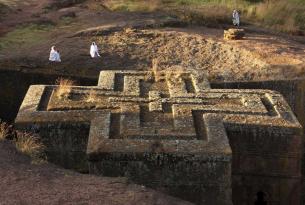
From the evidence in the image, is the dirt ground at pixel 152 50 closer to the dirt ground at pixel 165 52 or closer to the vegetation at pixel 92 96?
the dirt ground at pixel 165 52

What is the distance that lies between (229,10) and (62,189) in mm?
14599

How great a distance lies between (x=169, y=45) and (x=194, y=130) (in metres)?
6.81

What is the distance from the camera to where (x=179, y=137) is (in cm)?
744

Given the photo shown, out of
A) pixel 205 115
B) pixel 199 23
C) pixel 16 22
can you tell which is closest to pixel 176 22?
pixel 199 23

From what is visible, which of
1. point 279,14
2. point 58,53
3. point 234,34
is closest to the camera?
point 58,53

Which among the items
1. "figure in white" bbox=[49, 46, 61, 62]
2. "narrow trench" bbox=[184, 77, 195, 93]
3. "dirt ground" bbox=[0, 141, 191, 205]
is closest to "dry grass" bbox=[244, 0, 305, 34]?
"narrow trench" bbox=[184, 77, 195, 93]

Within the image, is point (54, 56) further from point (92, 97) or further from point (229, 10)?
point (229, 10)

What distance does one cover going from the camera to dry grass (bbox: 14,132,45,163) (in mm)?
6918

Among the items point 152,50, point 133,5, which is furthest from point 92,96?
point 133,5

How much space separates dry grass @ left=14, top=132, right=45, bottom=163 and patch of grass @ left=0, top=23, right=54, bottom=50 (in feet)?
24.6

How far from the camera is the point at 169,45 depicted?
14.2 metres

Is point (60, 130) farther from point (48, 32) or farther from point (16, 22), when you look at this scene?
point (16, 22)

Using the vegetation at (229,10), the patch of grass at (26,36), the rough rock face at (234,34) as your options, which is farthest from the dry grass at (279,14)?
the patch of grass at (26,36)

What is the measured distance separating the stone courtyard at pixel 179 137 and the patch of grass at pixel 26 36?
584 cm
